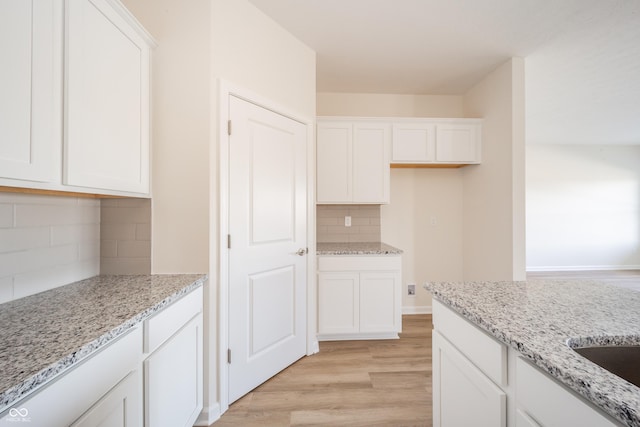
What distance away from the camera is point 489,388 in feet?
2.92

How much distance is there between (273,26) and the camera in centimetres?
212

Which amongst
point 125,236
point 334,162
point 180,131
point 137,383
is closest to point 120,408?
point 137,383

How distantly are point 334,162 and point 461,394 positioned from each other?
88.2 inches

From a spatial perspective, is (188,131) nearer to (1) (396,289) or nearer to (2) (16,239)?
(2) (16,239)

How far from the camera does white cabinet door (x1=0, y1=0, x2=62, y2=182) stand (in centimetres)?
87

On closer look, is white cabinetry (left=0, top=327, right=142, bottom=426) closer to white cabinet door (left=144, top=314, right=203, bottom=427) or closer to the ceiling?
white cabinet door (left=144, top=314, right=203, bottom=427)

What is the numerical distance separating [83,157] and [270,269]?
128 centimetres

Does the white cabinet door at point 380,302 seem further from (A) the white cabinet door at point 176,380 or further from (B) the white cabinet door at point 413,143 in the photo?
(A) the white cabinet door at point 176,380

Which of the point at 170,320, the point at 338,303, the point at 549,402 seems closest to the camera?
the point at 549,402

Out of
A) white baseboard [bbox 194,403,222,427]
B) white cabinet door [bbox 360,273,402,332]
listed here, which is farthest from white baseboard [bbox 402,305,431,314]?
white baseboard [bbox 194,403,222,427]

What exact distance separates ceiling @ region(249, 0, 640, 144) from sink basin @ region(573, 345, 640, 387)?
218cm

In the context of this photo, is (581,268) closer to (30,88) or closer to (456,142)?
(456,142)

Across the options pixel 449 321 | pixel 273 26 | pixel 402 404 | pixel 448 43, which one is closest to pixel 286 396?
pixel 402 404

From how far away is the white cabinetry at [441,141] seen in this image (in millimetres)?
3014
